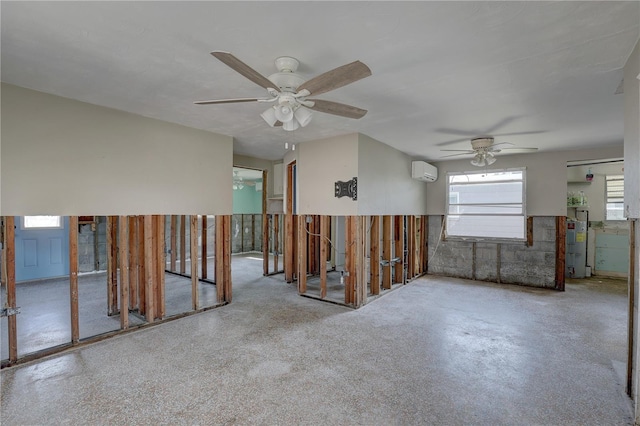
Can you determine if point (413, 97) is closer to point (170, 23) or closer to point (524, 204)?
point (170, 23)

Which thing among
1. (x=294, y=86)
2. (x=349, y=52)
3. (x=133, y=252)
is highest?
(x=349, y=52)

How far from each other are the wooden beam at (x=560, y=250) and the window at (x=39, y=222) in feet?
32.2

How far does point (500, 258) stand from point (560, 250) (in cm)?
100

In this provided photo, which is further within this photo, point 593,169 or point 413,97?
point 593,169

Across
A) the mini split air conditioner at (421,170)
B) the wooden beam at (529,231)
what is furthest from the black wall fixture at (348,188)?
the wooden beam at (529,231)

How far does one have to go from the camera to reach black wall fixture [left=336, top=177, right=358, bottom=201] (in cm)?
435

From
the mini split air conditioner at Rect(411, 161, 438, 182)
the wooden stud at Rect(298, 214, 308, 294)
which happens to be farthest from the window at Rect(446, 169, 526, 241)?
the wooden stud at Rect(298, 214, 308, 294)

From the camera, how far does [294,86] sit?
7.40ft

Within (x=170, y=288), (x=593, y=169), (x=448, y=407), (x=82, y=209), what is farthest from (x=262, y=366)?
(x=593, y=169)

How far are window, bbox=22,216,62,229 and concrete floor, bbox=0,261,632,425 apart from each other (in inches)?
166

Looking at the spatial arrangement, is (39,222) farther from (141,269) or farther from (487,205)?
(487,205)

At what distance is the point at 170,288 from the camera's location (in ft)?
17.5

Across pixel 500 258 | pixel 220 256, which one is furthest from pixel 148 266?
pixel 500 258

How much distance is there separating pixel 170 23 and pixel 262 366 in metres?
2.77
